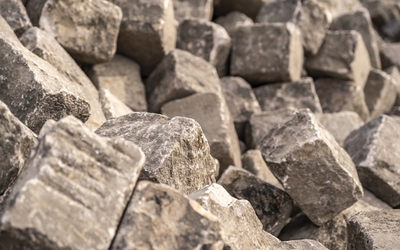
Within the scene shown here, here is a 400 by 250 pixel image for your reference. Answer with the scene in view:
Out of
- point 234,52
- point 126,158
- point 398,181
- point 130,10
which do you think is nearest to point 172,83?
point 130,10

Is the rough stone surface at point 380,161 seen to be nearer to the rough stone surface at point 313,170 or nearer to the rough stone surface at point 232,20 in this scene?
the rough stone surface at point 313,170

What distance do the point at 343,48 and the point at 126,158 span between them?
318cm

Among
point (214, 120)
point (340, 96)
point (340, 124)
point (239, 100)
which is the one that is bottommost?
point (340, 96)

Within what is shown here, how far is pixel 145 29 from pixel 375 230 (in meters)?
1.95

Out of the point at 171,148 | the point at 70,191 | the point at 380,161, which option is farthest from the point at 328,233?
the point at 70,191

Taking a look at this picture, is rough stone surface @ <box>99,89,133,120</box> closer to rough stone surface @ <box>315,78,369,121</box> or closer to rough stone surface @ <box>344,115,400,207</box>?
rough stone surface @ <box>344,115,400,207</box>

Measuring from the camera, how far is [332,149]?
2475 mm

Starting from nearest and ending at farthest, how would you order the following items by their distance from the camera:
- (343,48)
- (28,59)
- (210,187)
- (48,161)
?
(48,161) < (210,187) < (28,59) < (343,48)

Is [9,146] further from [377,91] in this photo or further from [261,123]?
[377,91]

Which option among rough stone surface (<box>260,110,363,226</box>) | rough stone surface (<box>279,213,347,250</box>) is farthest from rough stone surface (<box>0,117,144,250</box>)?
rough stone surface (<box>279,213,347,250</box>)

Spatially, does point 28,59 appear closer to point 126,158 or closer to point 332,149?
point 126,158

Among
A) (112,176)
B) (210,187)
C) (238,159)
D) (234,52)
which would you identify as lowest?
(238,159)

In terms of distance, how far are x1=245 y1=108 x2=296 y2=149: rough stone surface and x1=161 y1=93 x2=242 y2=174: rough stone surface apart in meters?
0.28

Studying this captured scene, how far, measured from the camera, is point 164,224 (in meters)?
1.61
